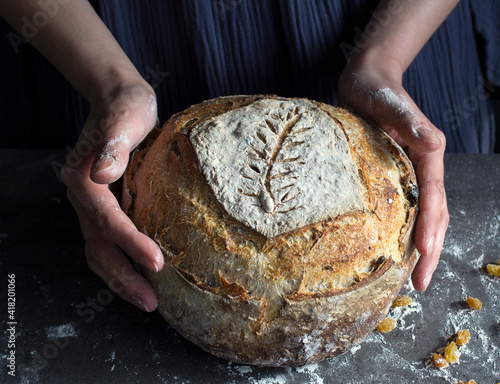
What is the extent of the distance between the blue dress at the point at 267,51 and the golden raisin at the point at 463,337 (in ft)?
2.67

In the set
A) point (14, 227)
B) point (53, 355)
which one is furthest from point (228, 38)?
point (53, 355)

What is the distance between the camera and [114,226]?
1.14m

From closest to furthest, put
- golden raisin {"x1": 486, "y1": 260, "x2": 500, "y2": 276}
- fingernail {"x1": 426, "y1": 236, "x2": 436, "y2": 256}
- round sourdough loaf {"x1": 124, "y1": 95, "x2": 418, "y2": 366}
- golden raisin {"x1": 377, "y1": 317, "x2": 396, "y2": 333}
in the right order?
round sourdough loaf {"x1": 124, "y1": 95, "x2": 418, "y2": 366}
fingernail {"x1": 426, "y1": 236, "x2": 436, "y2": 256}
golden raisin {"x1": 377, "y1": 317, "x2": 396, "y2": 333}
golden raisin {"x1": 486, "y1": 260, "x2": 500, "y2": 276}

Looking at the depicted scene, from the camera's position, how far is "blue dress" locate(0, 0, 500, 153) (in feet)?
5.04

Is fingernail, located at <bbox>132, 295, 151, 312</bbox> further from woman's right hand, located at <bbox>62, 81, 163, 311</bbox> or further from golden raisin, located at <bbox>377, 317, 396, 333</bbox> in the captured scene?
golden raisin, located at <bbox>377, 317, 396, 333</bbox>

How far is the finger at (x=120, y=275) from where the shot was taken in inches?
47.0

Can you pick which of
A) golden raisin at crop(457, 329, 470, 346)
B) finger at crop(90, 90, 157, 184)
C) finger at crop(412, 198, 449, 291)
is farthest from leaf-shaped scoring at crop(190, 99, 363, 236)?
golden raisin at crop(457, 329, 470, 346)

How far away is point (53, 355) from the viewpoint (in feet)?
4.20

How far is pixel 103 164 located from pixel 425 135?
29.8 inches

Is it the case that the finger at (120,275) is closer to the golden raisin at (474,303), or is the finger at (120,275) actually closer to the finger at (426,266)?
the finger at (426,266)

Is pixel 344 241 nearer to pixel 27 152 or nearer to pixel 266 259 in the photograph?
pixel 266 259

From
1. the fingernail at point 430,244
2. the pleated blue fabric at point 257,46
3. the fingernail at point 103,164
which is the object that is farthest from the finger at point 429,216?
the fingernail at point 103,164

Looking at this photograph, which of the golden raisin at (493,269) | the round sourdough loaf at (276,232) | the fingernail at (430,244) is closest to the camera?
the round sourdough loaf at (276,232)

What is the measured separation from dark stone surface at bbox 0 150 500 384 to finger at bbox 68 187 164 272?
0.82ft
